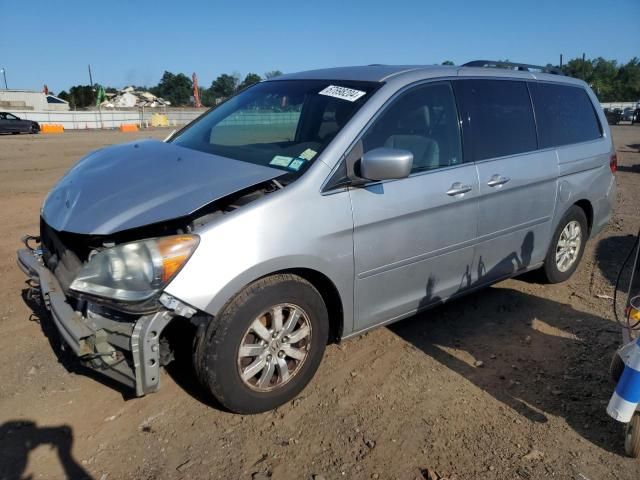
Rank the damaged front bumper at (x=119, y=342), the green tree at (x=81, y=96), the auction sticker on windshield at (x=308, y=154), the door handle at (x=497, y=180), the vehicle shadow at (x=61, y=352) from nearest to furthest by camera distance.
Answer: the damaged front bumper at (x=119, y=342)
the auction sticker on windshield at (x=308, y=154)
the vehicle shadow at (x=61, y=352)
the door handle at (x=497, y=180)
the green tree at (x=81, y=96)

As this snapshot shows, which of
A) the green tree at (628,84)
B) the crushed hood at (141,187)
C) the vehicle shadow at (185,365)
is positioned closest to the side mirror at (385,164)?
the crushed hood at (141,187)

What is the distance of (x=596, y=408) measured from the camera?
9.93 feet

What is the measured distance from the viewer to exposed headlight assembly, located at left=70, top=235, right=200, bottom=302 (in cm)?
242

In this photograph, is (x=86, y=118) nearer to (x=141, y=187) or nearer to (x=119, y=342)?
(x=141, y=187)

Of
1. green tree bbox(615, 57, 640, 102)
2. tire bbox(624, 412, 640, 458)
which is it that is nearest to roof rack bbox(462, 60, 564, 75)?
tire bbox(624, 412, 640, 458)

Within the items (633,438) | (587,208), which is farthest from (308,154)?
(587,208)

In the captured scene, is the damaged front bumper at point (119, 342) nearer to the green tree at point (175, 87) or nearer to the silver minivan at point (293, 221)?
the silver minivan at point (293, 221)

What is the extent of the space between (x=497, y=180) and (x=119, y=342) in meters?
2.79

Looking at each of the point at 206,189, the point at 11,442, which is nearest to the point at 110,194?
the point at 206,189

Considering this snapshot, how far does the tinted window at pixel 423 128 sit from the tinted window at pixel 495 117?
0.44ft

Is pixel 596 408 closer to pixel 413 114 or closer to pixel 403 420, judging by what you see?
pixel 403 420

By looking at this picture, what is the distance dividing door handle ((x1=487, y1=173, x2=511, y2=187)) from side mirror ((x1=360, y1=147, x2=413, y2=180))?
107 cm

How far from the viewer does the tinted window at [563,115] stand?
4.40 metres

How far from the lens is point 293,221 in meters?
2.72
